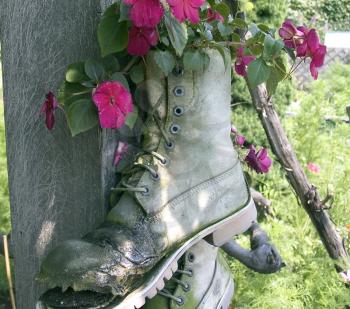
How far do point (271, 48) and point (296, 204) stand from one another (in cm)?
250

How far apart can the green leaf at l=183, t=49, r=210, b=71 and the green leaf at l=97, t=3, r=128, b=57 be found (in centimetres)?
10

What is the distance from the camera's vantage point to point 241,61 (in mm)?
1131

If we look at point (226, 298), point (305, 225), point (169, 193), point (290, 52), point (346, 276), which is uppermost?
point (290, 52)

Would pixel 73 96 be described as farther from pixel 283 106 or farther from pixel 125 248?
pixel 283 106

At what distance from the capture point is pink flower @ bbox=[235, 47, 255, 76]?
108cm

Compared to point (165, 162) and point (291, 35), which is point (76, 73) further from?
point (291, 35)

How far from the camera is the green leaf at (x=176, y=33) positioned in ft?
2.89

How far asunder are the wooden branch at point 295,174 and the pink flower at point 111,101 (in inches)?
39.5

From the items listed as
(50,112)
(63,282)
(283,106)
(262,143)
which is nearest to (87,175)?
(50,112)

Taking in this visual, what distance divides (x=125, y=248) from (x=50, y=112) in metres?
0.26

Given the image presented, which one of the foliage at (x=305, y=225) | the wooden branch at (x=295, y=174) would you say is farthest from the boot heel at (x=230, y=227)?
the foliage at (x=305, y=225)

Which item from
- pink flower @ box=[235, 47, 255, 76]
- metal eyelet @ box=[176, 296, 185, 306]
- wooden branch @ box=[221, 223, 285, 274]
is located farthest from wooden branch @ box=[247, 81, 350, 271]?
metal eyelet @ box=[176, 296, 185, 306]

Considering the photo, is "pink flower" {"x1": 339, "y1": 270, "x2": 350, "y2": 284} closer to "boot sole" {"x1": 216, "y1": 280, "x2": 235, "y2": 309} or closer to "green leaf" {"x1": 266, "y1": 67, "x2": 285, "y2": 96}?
"boot sole" {"x1": 216, "y1": 280, "x2": 235, "y2": 309}

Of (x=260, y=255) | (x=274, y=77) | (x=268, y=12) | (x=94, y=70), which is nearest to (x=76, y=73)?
(x=94, y=70)
